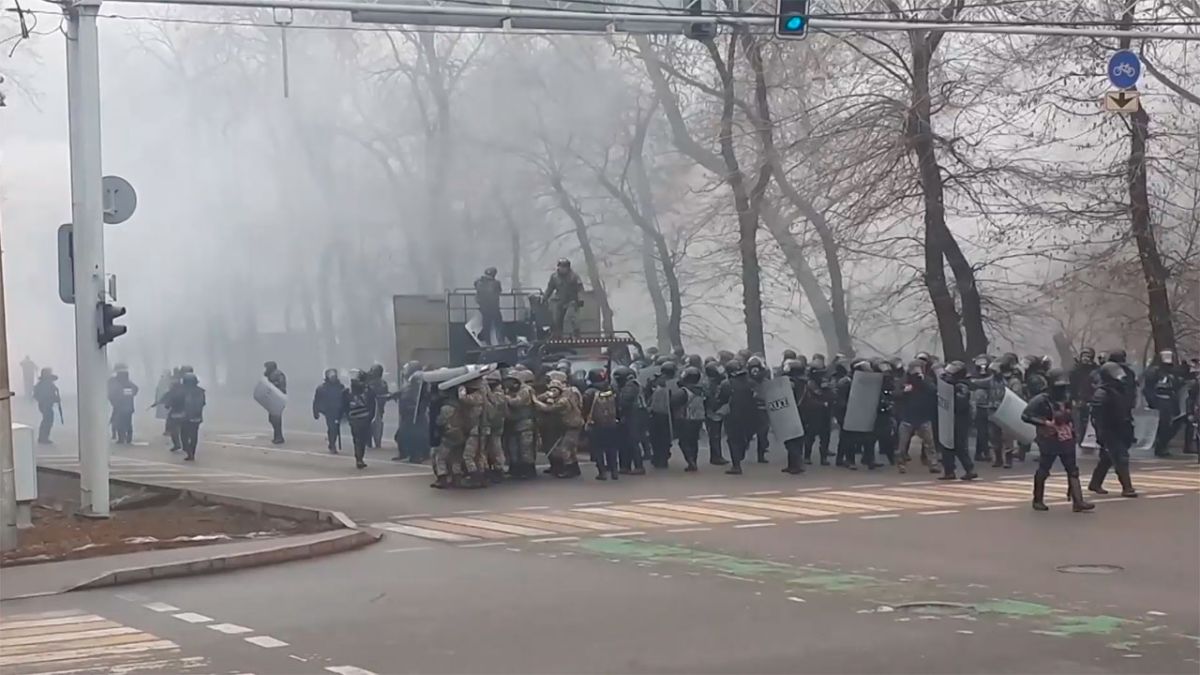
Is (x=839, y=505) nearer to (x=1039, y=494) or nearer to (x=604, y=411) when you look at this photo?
(x=1039, y=494)

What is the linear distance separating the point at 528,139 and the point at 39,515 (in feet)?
72.0

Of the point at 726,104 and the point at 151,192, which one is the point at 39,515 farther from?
the point at 151,192

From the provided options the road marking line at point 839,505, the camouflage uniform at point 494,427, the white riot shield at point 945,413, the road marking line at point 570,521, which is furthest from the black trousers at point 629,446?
the road marking line at point 570,521

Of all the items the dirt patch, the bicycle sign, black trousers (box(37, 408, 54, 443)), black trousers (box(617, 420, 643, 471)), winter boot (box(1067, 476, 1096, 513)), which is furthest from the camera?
black trousers (box(37, 408, 54, 443))

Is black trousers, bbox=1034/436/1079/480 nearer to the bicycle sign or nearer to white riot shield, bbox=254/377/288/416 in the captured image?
the bicycle sign

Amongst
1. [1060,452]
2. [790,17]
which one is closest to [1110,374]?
[1060,452]

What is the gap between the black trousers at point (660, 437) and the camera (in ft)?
66.6

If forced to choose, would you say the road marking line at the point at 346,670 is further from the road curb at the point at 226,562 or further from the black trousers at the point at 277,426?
the black trousers at the point at 277,426

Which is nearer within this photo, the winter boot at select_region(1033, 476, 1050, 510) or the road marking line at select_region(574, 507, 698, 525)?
the road marking line at select_region(574, 507, 698, 525)

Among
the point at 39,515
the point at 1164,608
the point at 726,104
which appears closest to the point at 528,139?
the point at 726,104

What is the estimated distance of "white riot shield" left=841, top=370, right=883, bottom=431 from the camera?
66.3 feet

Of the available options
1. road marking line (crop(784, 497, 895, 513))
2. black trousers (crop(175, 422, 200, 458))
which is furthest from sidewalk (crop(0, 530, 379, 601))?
black trousers (crop(175, 422, 200, 458))

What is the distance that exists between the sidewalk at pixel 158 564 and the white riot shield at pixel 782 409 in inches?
310

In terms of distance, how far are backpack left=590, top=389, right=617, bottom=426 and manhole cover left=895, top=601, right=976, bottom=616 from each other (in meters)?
9.61
